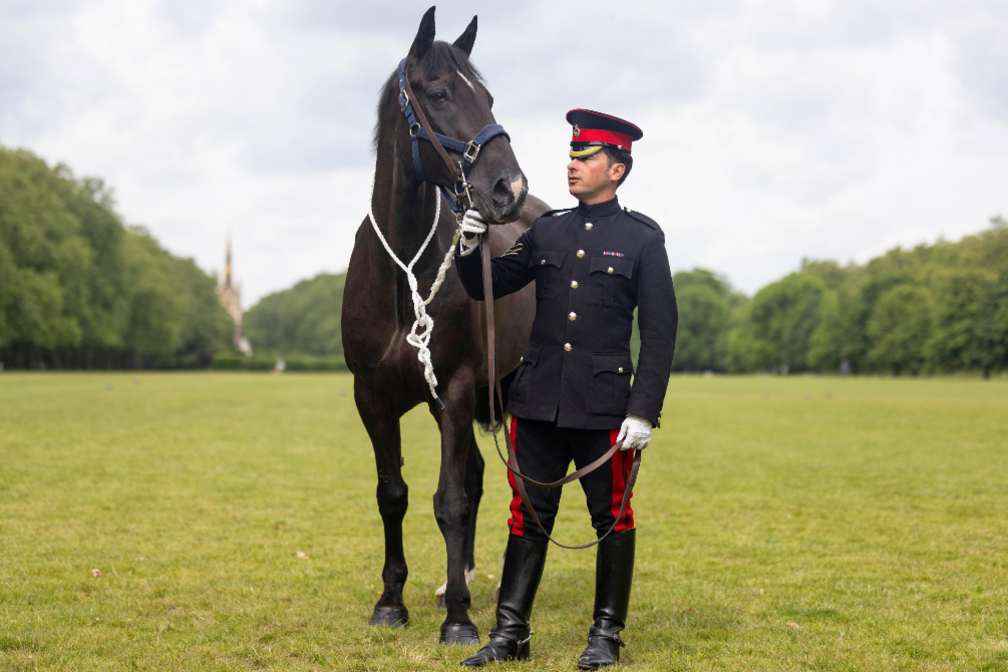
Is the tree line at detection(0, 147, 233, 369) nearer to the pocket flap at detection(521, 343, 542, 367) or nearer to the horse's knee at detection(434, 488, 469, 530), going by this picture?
the horse's knee at detection(434, 488, 469, 530)

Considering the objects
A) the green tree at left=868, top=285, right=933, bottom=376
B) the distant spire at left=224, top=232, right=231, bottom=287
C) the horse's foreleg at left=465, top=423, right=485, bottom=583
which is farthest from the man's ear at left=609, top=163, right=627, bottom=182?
the distant spire at left=224, top=232, right=231, bottom=287

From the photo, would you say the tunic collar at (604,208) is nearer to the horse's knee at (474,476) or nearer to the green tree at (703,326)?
the horse's knee at (474,476)

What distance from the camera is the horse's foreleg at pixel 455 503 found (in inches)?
182

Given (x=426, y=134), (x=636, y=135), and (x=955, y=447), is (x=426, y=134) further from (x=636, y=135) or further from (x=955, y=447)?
(x=955, y=447)

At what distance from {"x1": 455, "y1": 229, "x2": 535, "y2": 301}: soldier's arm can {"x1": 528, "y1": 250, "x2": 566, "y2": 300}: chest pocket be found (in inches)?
2.5

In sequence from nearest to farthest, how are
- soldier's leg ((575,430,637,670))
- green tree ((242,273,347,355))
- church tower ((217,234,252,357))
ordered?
soldier's leg ((575,430,637,670))
green tree ((242,273,347,355))
church tower ((217,234,252,357))

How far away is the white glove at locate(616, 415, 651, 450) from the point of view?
4.02 m

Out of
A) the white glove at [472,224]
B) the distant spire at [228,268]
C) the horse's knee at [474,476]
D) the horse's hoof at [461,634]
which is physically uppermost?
the distant spire at [228,268]

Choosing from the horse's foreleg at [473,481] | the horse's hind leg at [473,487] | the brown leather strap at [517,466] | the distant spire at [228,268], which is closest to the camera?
the brown leather strap at [517,466]

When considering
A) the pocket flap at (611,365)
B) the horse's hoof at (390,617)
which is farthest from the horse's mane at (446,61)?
the horse's hoof at (390,617)

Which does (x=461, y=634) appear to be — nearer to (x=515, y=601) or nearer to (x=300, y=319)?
(x=515, y=601)

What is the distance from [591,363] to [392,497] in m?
1.65

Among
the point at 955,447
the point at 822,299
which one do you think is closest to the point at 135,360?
the point at 822,299

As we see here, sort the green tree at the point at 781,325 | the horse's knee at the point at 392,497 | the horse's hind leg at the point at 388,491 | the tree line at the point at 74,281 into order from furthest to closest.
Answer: the green tree at the point at 781,325 < the tree line at the point at 74,281 < the horse's knee at the point at 392,497 < the horse's hind leg at the point at 388,491
